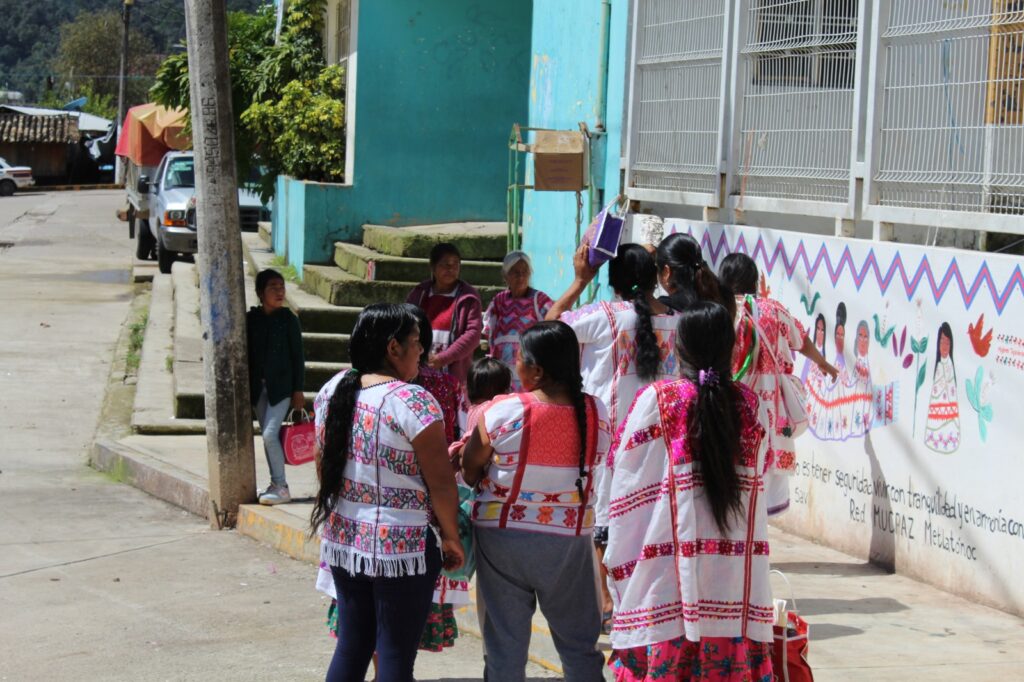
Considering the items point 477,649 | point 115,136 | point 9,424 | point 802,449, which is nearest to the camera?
point 477,649

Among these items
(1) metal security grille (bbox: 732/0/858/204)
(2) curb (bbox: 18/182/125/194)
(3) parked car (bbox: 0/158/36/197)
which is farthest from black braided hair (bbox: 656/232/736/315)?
(2) curb (bbox: 18/182/125/194)

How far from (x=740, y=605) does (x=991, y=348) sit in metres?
2.69

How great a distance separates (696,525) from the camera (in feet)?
13.3

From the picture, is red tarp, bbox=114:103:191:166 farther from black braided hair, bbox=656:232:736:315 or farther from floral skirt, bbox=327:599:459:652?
floral skirt, bbox=327:599:459:652

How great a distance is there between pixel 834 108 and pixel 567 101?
3543mm

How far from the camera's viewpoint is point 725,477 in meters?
4.03

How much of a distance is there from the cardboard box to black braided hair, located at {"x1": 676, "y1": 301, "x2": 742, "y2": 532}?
19.7 feet

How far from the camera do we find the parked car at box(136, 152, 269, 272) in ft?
72.3

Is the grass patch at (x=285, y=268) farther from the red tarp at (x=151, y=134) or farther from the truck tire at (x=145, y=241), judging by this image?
the red tarp at (x=151, y=134)

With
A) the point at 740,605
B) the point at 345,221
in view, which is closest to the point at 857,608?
the point at 740,605

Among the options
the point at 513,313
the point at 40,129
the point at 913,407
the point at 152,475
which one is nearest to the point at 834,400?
the point at 913,407

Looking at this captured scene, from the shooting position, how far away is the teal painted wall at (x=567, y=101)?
1015 cm

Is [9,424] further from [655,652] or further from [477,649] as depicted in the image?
[655,652]

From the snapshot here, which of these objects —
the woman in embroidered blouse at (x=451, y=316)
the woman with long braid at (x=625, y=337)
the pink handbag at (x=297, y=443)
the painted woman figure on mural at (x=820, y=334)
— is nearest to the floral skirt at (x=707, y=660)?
the woman with long braid at (x=625, y=337)
